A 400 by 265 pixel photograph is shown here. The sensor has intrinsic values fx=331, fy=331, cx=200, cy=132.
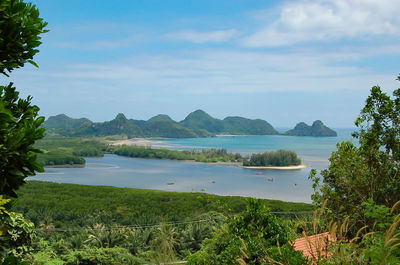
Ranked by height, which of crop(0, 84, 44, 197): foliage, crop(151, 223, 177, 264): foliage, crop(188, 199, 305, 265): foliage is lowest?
crop(151, 223, 177, 264): foliage

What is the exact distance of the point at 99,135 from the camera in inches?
4611

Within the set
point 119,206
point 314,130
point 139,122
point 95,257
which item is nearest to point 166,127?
point 139,122

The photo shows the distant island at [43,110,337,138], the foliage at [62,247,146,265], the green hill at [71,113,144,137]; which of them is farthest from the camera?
the distant island at [43,110,337,138]

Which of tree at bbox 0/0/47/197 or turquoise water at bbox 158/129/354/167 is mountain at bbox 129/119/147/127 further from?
tree at bbox 0/0/47/197

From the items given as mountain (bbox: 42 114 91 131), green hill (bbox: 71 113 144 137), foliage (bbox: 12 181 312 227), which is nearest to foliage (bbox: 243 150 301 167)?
foliage (bbox: 12 181 312 227)

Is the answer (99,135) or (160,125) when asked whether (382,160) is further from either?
(160,125)

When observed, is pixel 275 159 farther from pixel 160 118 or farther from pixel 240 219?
pixel 160 118

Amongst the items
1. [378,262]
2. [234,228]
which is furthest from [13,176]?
[234,228]

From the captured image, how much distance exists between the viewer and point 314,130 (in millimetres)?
123438

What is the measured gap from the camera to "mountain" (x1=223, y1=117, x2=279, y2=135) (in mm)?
145375

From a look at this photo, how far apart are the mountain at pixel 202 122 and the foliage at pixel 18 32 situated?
14963cm

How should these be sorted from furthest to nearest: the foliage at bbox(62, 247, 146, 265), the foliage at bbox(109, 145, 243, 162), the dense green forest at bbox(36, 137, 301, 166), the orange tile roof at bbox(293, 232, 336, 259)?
the foliage at bbox(109, 145, 243, 162) → the dense green forest at bbox(36, 137, 301, 166) → the foliage at bbox(62, 247, 146, 265) → the orange tile roof at bbox(293, 232, 336, 259)

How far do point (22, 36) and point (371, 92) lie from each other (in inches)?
136

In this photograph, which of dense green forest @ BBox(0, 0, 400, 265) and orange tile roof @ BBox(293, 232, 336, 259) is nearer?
dense green forest @ BBox(0, 0, 400, 265)
